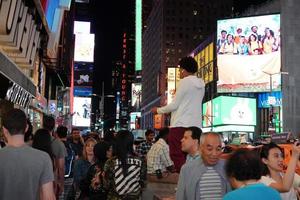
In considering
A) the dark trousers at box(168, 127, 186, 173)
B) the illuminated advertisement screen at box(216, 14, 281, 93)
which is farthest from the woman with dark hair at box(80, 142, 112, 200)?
the illuminated advertisement screen at box(216, 14, 281, 93)

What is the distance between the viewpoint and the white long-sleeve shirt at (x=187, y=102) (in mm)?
6949

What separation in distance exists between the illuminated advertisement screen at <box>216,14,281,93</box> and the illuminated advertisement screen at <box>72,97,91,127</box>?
33205mm

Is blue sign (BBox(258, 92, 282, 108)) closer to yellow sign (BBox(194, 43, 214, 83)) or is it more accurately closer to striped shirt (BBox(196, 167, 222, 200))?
yellow sign (BBox(194, 43, 214, 83))

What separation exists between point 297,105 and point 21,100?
49968mm

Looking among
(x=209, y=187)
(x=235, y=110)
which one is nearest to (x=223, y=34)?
(x=235, y=110)

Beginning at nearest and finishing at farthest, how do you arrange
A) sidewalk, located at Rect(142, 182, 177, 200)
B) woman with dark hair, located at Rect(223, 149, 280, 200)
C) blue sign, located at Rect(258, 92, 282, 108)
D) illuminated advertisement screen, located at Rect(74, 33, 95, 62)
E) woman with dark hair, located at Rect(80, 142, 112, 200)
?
woman with dark hair, located at Rect(223, 149, 280, 200), woman with dark hair, located at Rect(80, 142, 112, 200), sidewalk, located at Rect(142, 182, 177, 200), blue sign, located at Rect(258, 92, 282, 108), illuminated advertisement screen, located at Rect(74, 33, 95, 62)

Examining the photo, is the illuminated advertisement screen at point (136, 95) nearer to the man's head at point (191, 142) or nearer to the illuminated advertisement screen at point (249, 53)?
the illuminated advertisement screen at point (249, 53)

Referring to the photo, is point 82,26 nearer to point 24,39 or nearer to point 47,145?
point 24,39

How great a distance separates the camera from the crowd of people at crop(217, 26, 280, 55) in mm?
56562

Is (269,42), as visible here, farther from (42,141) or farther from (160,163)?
(42,141)

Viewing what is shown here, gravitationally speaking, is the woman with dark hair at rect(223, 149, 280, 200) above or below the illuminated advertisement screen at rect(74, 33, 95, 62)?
below

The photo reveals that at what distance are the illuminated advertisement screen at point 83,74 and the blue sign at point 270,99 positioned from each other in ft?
151

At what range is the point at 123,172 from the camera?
6.65m

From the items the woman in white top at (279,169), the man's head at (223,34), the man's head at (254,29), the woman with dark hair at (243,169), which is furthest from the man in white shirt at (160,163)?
the man's head at (223,34)
